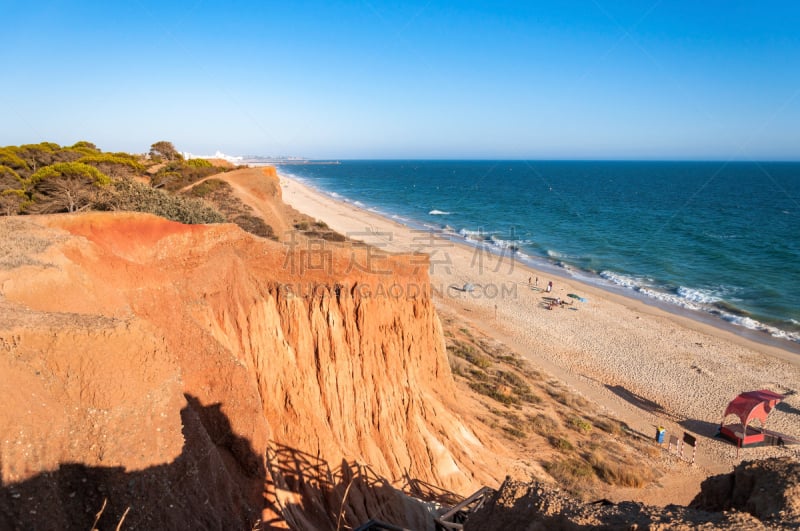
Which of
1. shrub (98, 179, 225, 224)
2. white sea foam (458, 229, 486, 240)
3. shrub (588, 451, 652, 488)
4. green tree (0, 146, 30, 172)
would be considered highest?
green tree (0, 146, 30, 172)

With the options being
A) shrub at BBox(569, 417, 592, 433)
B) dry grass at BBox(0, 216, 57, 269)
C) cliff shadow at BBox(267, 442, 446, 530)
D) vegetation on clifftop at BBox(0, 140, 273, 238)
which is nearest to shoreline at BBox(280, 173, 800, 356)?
shrub at BBox(569, 417, 592, 433)

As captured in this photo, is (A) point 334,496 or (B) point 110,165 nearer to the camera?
(A) point 334,496

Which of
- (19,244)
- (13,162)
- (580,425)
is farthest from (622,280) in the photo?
(13,162)

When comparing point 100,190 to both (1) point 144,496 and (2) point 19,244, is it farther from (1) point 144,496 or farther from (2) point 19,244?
(1) point 144,496

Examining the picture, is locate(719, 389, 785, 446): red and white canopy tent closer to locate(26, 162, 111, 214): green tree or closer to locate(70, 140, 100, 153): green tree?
locate(26, 162, 111, 214): green tree

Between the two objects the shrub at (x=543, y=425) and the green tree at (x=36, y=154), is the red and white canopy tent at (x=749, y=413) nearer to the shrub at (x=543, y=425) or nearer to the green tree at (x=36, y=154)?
the shrub at (x=543, y=425)
